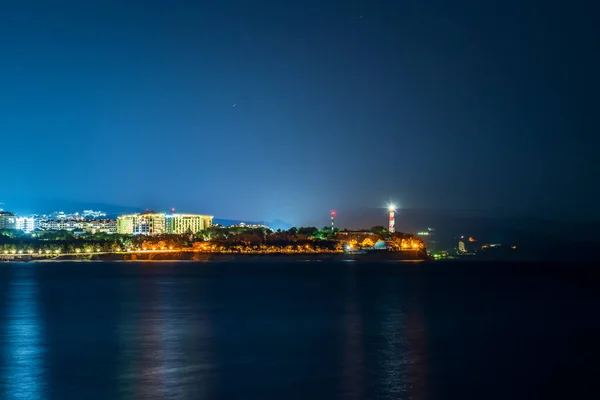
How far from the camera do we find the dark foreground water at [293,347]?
731 inches

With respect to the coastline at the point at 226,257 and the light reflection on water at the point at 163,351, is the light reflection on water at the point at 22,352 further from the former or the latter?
the coastline at the point at 226,257

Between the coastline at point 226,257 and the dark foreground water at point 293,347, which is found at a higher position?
the coastline at point 226,257

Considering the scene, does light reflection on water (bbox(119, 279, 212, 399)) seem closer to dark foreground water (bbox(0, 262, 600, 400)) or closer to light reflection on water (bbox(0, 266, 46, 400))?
dark foreground water (bbox(0, 262, 600, 400))

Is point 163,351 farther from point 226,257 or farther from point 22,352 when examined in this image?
point 226,257

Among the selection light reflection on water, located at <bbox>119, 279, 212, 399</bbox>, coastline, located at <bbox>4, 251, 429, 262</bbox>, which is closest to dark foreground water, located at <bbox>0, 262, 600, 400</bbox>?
light reflection on water, located at <bbox>119, 279, 212, 399</bbox>

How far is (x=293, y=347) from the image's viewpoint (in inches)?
993

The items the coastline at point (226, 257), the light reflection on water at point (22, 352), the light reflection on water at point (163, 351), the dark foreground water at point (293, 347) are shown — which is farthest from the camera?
the coastline at point (226, 257)

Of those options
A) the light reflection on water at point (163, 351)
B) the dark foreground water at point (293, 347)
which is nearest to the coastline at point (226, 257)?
the dark foreground water at point (293, 347)

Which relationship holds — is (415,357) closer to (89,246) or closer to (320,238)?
(89,246)

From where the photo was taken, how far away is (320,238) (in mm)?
176375

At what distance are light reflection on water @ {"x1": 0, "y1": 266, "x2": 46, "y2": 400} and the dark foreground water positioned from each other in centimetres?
5

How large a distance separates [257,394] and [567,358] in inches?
422

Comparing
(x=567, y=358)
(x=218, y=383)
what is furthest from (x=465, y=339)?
(x=218, y=383)

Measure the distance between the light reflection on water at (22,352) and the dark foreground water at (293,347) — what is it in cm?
5
